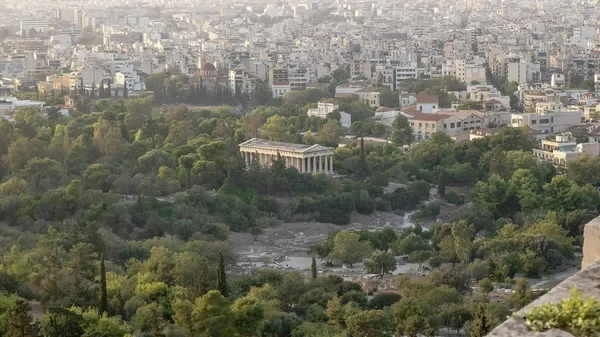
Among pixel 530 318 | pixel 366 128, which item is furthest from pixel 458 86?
pixel 530 318

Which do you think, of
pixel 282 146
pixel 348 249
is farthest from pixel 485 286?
pixel 282 146

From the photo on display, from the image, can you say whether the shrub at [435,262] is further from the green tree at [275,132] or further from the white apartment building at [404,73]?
the white apartment building at [404,73]

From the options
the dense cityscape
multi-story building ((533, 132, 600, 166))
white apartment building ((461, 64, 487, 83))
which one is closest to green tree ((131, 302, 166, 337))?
the dense cityscape

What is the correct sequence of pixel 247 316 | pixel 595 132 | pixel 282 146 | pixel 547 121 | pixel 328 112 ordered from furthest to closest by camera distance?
pixel 328 112 < pixel 547 121 < pixel 595 132 < pixel 282 146 < pixel 247 316

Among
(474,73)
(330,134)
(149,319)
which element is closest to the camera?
(149,319)

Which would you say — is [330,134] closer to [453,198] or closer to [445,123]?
[445,123]

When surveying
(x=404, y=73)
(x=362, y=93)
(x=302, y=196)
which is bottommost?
(x=302, y=196)

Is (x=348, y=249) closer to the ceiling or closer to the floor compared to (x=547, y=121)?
closer to the floor

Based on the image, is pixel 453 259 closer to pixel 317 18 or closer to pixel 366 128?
pixel 366 128
